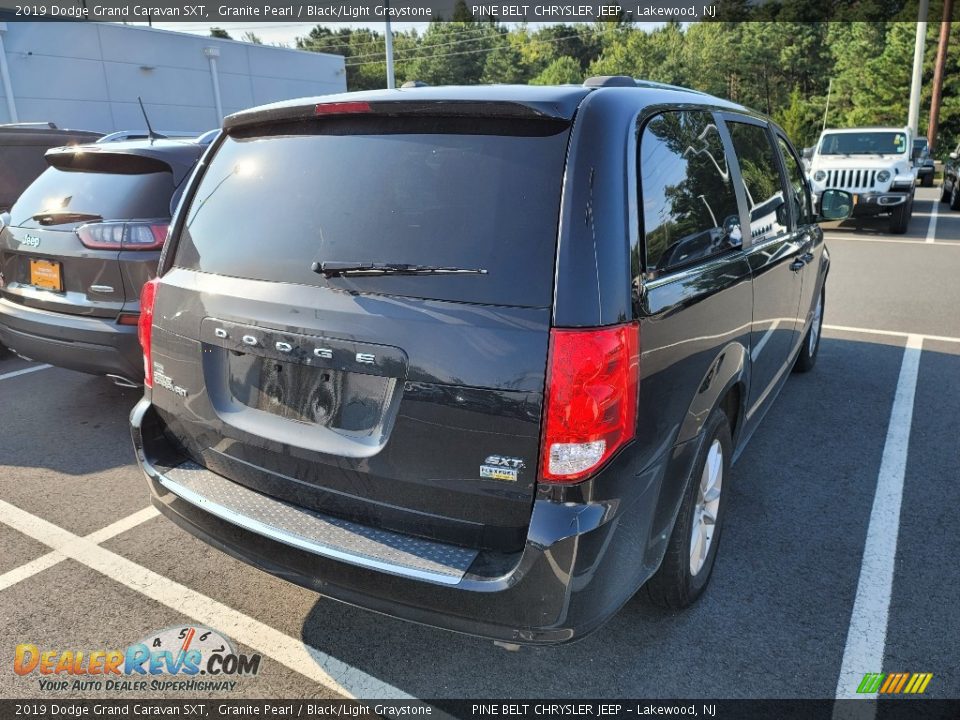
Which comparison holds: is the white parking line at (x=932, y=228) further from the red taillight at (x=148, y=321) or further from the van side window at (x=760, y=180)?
the red taillight at (x=148, y=321)

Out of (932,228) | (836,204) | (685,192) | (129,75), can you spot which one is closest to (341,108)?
(685,192)

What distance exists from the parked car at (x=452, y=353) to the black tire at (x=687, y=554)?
0.01 metres

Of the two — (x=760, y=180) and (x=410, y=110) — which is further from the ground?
(x=410, y=110)

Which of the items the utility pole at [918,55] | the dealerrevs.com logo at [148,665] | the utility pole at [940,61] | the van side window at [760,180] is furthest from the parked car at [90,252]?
the utility pole at [940,61]

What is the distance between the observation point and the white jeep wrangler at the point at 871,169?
1405 cm

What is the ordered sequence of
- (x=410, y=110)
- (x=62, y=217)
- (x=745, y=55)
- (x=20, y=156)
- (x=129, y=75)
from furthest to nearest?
(x=745, y=55) < (x=129, y=75) < (x=20, y=156) < (x=62, y=217) < (x=410, y=110)

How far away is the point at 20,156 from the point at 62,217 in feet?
7.76

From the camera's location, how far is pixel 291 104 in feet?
8.34

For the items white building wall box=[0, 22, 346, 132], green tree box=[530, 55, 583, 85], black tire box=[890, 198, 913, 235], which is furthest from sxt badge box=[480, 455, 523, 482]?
green tree box=[530, 55, 583, 85]

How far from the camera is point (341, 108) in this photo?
2387mm

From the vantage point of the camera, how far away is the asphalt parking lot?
8.32 ft

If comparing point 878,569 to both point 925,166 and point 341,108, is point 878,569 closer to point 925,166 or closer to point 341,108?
point 341,108

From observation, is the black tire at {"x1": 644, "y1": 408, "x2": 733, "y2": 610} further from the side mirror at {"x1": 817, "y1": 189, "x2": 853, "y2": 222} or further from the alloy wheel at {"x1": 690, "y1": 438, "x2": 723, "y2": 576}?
the side mirror at {"x1": 817, "y1": 189, "x2": 853, "y2": 222}

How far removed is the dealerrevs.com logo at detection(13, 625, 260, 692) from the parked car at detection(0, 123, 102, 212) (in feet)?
16.0
